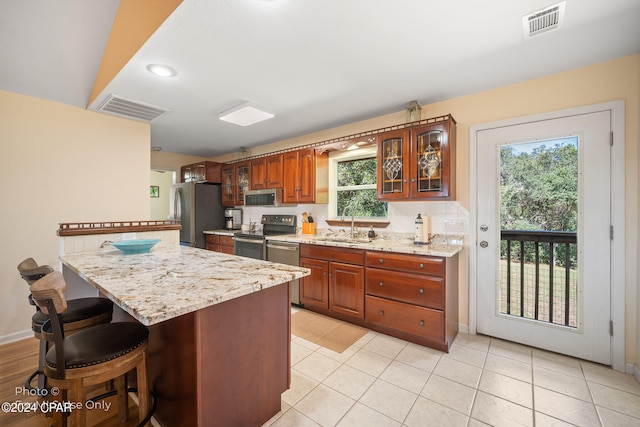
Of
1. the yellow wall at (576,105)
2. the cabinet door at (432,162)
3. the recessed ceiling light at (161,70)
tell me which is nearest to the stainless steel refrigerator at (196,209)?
the recessed ceiling light at (161,70)

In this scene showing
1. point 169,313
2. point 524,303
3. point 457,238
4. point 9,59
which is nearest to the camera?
point 169,313

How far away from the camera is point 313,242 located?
124 inches

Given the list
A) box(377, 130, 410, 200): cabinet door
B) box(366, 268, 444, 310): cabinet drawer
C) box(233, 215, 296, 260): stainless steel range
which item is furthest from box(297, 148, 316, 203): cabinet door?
box(366, 268, 444, 310): cabinet drawer

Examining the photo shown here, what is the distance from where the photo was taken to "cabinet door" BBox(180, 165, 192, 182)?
5297mm

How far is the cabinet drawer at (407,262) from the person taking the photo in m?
2.32

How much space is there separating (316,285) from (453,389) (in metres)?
1.69

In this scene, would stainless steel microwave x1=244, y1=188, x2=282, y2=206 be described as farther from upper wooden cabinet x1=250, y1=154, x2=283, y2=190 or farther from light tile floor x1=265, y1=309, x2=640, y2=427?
light tile floor x1=265, y1=309, x2=640, y2=427

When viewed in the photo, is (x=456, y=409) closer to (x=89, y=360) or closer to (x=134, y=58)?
(x=89, y=360)

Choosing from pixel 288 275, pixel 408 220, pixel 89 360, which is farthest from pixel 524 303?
pixel 89 360

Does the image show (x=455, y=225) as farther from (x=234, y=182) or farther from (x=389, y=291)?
(x=234, y=182)

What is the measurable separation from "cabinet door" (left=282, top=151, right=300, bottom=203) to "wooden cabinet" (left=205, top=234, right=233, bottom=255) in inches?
51.7

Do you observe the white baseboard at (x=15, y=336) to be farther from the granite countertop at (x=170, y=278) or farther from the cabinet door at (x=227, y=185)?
the cabinet door at (x=227, y=185)

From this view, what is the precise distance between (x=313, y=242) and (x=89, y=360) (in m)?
2.27

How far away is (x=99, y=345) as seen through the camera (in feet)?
3.79
